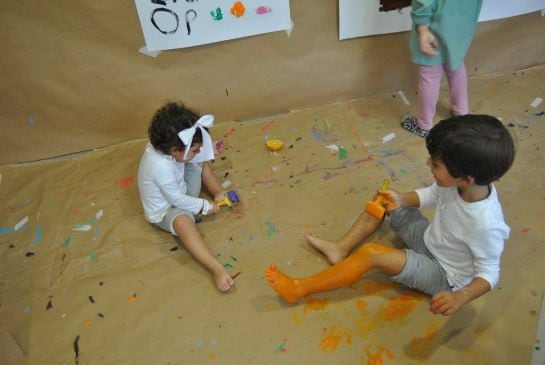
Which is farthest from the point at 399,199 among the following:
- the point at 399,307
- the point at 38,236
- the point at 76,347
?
the point at 38,236

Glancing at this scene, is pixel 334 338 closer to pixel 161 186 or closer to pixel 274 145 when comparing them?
pixel 161 186

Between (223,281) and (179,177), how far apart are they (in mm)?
370

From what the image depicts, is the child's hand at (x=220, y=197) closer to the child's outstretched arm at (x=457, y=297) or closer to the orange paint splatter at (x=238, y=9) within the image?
the orange paint splatter at (x=238, y=9)

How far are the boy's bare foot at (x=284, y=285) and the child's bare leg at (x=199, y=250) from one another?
151mm

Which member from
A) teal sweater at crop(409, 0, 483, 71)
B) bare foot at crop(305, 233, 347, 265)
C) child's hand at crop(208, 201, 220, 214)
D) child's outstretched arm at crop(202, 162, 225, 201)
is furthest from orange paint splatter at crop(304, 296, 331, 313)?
teal sweater at crop(409, 0, 483, 71)

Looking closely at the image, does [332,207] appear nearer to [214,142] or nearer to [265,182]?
[265,182]

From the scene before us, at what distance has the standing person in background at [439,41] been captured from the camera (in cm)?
144

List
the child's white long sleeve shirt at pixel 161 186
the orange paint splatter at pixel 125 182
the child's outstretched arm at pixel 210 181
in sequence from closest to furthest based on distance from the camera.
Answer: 1. the child's white long sleeve shirt at pixel 161 186
2. the child's outstretched arm at pixel 210 181
3. the orange paint splatter at pixel 125 182

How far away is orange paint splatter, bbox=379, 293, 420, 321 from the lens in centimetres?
119

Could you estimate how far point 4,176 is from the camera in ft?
5.79

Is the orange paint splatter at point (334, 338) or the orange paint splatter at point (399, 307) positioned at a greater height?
the orange paint splatter at point (399, 307)

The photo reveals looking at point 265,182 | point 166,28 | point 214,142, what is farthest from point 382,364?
point 166,28

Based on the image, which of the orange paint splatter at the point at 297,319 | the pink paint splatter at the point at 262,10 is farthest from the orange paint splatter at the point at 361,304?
the pink paint splatter at the point at 262,10

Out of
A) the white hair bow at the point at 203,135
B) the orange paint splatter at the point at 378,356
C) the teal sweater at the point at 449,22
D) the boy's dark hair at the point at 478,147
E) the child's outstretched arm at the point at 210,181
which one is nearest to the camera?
the boy's dark hair at the point at 478,147
